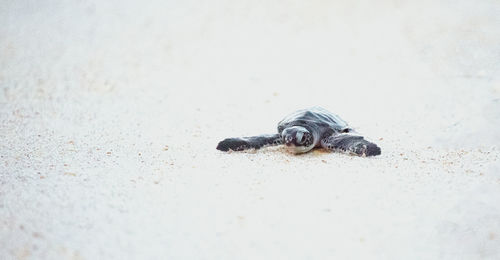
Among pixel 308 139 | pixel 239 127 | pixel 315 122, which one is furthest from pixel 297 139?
pixel 239 127

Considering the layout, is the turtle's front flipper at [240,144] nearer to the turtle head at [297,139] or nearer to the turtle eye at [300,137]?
the turtle head at [297,139]

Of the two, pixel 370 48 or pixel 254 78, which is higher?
pixel 370 48

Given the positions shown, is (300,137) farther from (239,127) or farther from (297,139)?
(239,127)

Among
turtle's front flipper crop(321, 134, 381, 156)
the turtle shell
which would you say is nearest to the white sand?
turtle's front flipper crop(321, 134, 381, 156)

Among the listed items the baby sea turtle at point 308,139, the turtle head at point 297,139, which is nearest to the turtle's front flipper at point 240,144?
the baby sea turtle at point 308,139

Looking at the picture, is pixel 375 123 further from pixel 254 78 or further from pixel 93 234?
pixel 93 234

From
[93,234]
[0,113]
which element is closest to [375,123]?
[93,234]

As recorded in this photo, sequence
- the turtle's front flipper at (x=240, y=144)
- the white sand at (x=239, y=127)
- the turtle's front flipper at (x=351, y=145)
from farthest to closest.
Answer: the turtle's front flipper at (x=240, y=144)
the turtle's front flipper at (x=351, y=145)
the white sand at (x=239, y=127)
